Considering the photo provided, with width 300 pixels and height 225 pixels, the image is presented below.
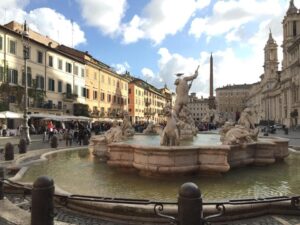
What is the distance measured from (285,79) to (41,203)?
84.9 metres

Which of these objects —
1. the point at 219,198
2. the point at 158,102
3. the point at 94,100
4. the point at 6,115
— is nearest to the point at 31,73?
the point at 6,115

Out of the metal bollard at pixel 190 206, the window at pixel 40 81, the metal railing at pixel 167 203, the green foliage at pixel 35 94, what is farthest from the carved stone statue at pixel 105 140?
the window at pixel 40 81

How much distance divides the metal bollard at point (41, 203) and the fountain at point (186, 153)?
432 cm

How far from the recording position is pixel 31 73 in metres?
39.5

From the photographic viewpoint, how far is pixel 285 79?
82.5 metres

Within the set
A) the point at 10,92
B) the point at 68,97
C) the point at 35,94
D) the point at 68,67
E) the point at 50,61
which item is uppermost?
the point at 50,61

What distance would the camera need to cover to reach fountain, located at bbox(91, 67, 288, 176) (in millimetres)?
9195

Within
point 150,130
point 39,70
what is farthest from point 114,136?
point 39,70

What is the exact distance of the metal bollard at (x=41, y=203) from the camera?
511cm

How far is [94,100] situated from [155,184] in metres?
49.4

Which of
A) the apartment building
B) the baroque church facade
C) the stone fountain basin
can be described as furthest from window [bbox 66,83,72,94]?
the stone fountain basin

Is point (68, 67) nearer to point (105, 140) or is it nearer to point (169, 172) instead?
point (105, 140)

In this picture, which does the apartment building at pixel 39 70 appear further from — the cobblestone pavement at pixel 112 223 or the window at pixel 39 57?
the cobblestone pavement at pixel 112 223

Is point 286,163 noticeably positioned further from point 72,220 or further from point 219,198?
point 72,220
